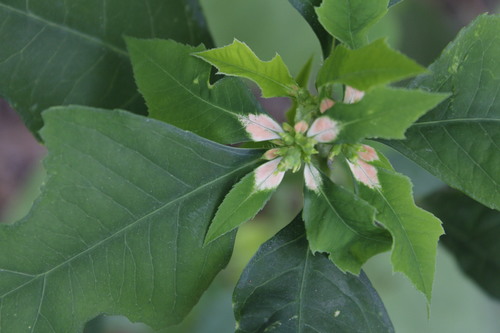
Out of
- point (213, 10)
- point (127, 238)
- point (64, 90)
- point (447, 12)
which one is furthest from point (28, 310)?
point (447, 12)

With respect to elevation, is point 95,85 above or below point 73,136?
above

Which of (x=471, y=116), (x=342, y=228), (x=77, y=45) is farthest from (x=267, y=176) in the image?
(x=77, y=45)

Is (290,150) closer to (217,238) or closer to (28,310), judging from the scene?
(217,238)

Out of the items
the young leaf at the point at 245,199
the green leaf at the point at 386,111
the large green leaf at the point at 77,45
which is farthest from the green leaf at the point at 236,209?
the large green leaf at the point at 77,45

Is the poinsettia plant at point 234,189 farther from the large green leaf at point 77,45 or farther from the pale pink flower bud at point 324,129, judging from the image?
the large green leaf at point 77,45

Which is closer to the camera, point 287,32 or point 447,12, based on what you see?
point 287,32

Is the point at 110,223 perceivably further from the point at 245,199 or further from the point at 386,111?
the point at 386,111

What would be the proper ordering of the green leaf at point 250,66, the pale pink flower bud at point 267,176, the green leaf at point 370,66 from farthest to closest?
the pale pink flower bud at point 267,176 → the green leaf at point 250,66 → the green leaf at point 370,66
